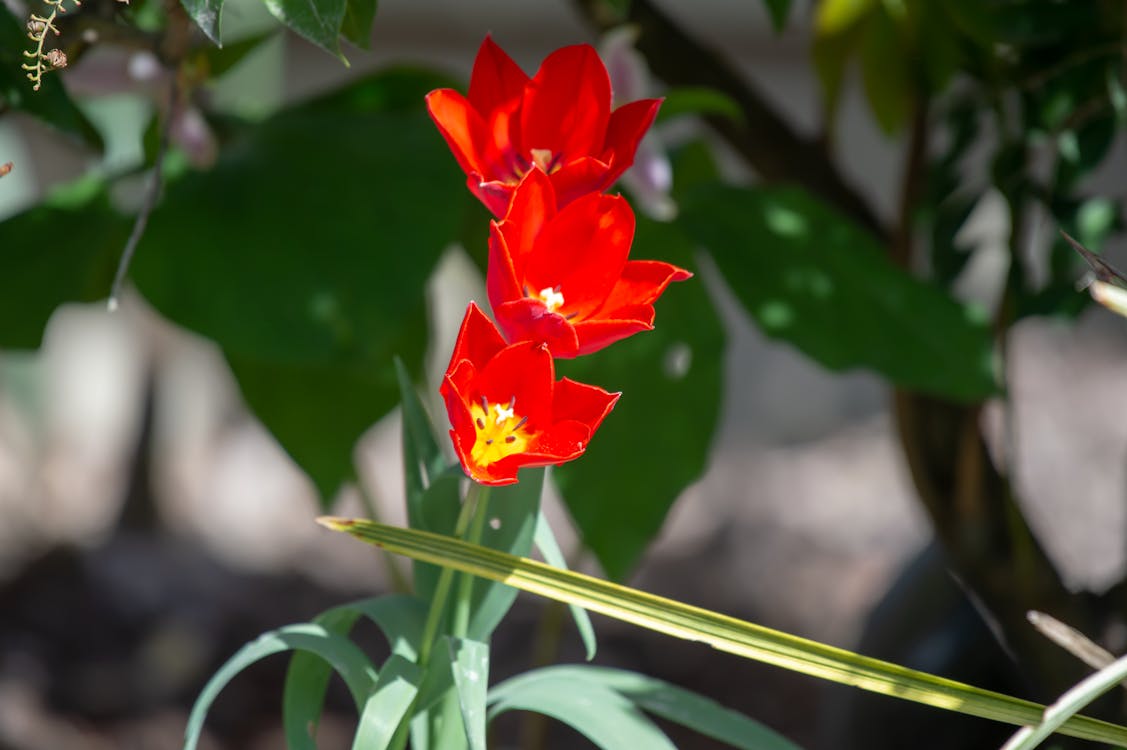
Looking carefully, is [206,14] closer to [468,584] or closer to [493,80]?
[493,80]

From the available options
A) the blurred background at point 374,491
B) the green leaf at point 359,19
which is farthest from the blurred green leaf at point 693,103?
the blurred background at point 374,491

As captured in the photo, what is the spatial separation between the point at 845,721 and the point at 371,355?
380mm

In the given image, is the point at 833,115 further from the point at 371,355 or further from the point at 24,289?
the point at 24,289

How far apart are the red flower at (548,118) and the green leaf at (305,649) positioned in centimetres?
14

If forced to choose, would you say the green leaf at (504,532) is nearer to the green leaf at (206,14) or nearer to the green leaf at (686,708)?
the green leaf at (686,708)

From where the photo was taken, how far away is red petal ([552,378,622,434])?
0.32 m

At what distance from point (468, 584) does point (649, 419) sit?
239 millimetres

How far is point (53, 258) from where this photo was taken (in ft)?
1.84

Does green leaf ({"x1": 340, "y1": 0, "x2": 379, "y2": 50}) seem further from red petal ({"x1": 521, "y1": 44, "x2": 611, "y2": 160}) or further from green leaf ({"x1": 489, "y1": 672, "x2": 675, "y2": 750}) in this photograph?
green leaf ({"x1": 489, "y1": 672, "x2": 675, "y2": 750})

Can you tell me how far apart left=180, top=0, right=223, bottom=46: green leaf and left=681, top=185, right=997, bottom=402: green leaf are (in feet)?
1.00

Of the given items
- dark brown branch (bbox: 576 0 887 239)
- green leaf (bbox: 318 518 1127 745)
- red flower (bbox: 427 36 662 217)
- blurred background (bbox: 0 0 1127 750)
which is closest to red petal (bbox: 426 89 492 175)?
red flower (bbox: 427 36 662 217)

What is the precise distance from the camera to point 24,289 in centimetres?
55

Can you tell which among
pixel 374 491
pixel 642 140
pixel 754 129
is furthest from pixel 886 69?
pixel 374 491

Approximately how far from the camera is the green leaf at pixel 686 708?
413 millimetres
